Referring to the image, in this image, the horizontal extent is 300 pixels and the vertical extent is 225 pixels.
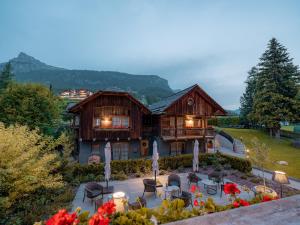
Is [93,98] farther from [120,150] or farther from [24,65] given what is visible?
[24,65]

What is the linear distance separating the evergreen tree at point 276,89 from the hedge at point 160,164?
558 inches

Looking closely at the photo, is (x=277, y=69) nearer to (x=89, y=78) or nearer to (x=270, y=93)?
(x=270, y=93)

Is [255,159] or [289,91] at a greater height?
[289,91]

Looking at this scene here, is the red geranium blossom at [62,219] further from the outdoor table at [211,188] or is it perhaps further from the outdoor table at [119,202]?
the outdoor table at [211,188]

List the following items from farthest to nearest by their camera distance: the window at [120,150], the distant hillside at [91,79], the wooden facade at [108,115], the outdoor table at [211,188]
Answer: the distant hillside at [91,79] → the window at [120,150] → the wooden facade at [108,115] → the outdoor table at [211,188]

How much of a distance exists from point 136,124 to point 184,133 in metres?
5.81

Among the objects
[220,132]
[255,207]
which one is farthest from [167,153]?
[255,207]

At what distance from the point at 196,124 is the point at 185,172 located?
348 inches

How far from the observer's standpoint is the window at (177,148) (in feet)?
66.5

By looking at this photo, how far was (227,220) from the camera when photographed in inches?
86.9

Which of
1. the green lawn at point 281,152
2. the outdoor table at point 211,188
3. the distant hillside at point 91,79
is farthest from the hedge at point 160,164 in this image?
the distant hillside at point 91,79

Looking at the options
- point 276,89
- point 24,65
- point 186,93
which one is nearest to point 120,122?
point 186,93

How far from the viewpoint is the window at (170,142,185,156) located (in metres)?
20.3

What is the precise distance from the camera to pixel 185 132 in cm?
1972
